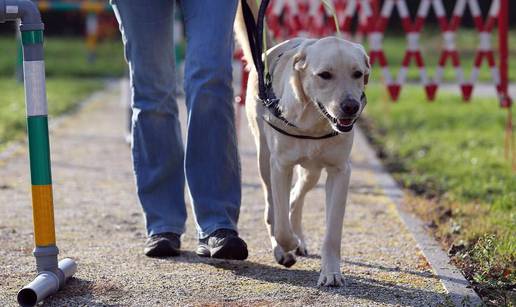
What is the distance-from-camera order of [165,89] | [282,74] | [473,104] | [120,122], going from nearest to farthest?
1. [282,74]
2. [165,89]
3. [120,122]
4. [473,104]

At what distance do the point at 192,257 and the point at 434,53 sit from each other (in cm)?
1911

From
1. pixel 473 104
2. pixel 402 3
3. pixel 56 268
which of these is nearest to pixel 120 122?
pixel 402 3

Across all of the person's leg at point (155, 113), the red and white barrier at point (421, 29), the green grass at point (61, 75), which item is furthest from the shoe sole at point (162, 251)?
the green grass at point (61, 75)

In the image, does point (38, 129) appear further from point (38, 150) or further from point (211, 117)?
point (211, 117)

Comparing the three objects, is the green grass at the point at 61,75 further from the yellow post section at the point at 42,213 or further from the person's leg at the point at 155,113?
the yellow post section at the point at 42,213

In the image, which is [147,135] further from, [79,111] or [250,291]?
[79,111]

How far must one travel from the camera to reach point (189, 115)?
4.50 m

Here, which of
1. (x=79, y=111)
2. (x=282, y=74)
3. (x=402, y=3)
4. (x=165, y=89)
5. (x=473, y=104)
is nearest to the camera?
(x=282, y=74)

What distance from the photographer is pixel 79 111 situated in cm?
1175

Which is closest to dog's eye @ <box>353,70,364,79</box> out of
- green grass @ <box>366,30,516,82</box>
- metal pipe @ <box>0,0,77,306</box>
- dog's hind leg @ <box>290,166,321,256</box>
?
dog's hind leg @ <box>290,166,321,256</box>

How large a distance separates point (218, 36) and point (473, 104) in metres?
8.71

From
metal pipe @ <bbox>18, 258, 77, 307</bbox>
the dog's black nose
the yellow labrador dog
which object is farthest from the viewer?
the yellow labrador dog

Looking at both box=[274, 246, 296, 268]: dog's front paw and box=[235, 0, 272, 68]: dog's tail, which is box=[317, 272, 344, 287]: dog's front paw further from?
box=[235, 0, 272, 68]: dog's tail

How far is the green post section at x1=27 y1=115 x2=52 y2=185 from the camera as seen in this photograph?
3.88m
